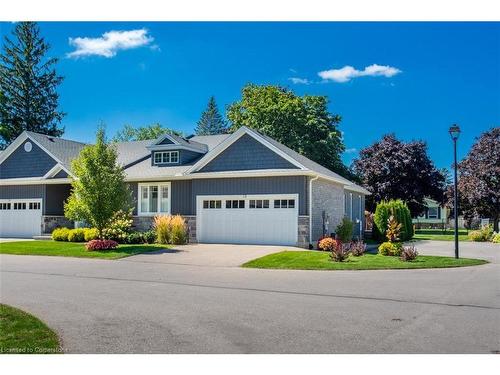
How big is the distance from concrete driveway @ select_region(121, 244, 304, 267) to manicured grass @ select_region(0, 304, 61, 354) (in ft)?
31.2

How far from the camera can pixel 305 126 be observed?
42875 mm

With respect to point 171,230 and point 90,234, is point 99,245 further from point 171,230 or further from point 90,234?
point 90,234

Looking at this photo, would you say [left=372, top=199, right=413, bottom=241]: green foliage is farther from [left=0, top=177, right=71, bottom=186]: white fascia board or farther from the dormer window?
[left=0, top=177, right=71, bottom=186]: white fascia board

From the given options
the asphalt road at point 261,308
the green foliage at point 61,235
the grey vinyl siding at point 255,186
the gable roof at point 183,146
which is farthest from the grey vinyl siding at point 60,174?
the asphalt road at point 261,308

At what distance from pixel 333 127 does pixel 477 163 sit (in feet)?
40.2

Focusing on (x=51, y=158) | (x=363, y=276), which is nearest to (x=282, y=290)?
(x=363, y=276)

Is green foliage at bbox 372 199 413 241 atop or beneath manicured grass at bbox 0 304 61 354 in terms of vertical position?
atop

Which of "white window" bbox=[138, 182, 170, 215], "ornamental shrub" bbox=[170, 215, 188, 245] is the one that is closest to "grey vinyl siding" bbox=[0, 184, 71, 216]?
"white window" bbox=[138, 182, 170, 215]

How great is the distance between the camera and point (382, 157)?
46312mm

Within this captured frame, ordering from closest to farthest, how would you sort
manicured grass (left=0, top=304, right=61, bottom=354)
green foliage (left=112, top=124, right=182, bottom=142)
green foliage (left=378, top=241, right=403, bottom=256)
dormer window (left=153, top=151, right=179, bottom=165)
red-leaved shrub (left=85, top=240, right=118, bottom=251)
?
manicured grass (left=0, top=304, right=61, bottom=354) < green foliage (left=378, top=241, right=403, bottom=256) < red-leaved shrub (left=85, top=240, right=118, bottom=251) < dormer window (left=153, top=151, right=179, bottom=165) < green foliage (left=112, top=124, right=182, bottom=142)

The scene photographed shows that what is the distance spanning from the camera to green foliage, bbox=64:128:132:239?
21.3m

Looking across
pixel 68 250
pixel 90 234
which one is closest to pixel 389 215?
pixel 90 234

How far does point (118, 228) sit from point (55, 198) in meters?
6.74

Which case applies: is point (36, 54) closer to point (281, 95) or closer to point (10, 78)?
point (10, 78)
